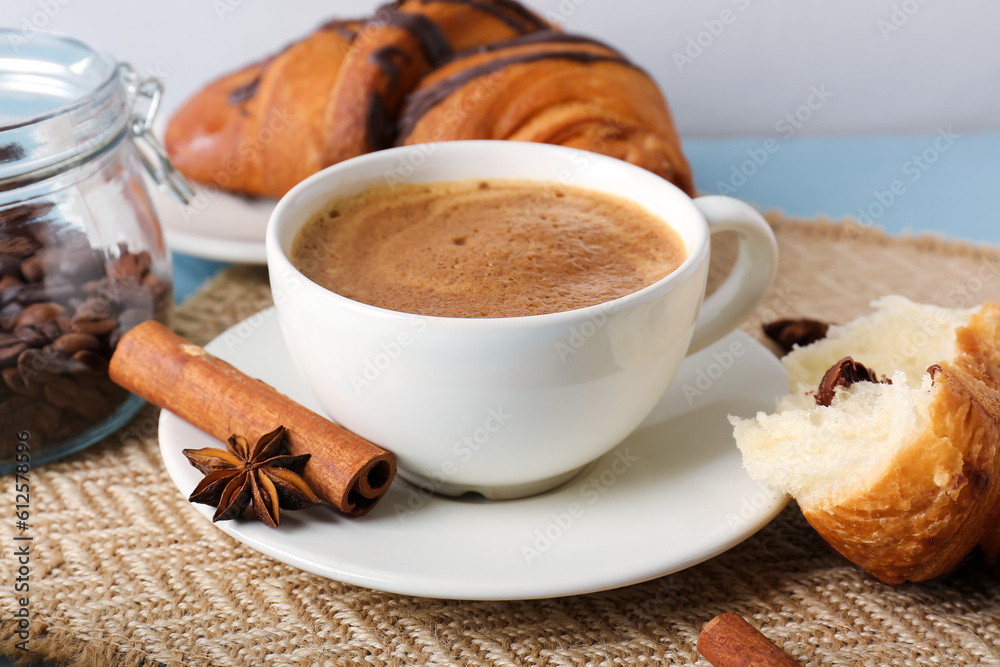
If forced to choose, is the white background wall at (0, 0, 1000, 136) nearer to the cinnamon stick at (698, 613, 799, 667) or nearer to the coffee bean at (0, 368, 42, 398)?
the coffee bean at (0, 368, 42, 398)

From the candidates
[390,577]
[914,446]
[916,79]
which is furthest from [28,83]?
[916,79]

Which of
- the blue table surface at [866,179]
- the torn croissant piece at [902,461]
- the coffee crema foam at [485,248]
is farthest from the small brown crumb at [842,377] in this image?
the blue table surface at [866,179]

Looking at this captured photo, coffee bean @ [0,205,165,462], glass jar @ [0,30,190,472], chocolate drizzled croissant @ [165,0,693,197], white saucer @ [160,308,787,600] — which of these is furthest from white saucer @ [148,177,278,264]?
white saucer @ [160,308,787,600]

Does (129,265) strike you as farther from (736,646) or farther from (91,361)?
(736,646)

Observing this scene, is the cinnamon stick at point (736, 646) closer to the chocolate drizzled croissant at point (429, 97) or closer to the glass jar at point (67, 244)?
the glass jar at point (67, 244)

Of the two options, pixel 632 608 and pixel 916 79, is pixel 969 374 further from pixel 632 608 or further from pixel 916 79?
pixel 916 79

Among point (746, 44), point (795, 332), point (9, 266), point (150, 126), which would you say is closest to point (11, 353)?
point (9, 266)
